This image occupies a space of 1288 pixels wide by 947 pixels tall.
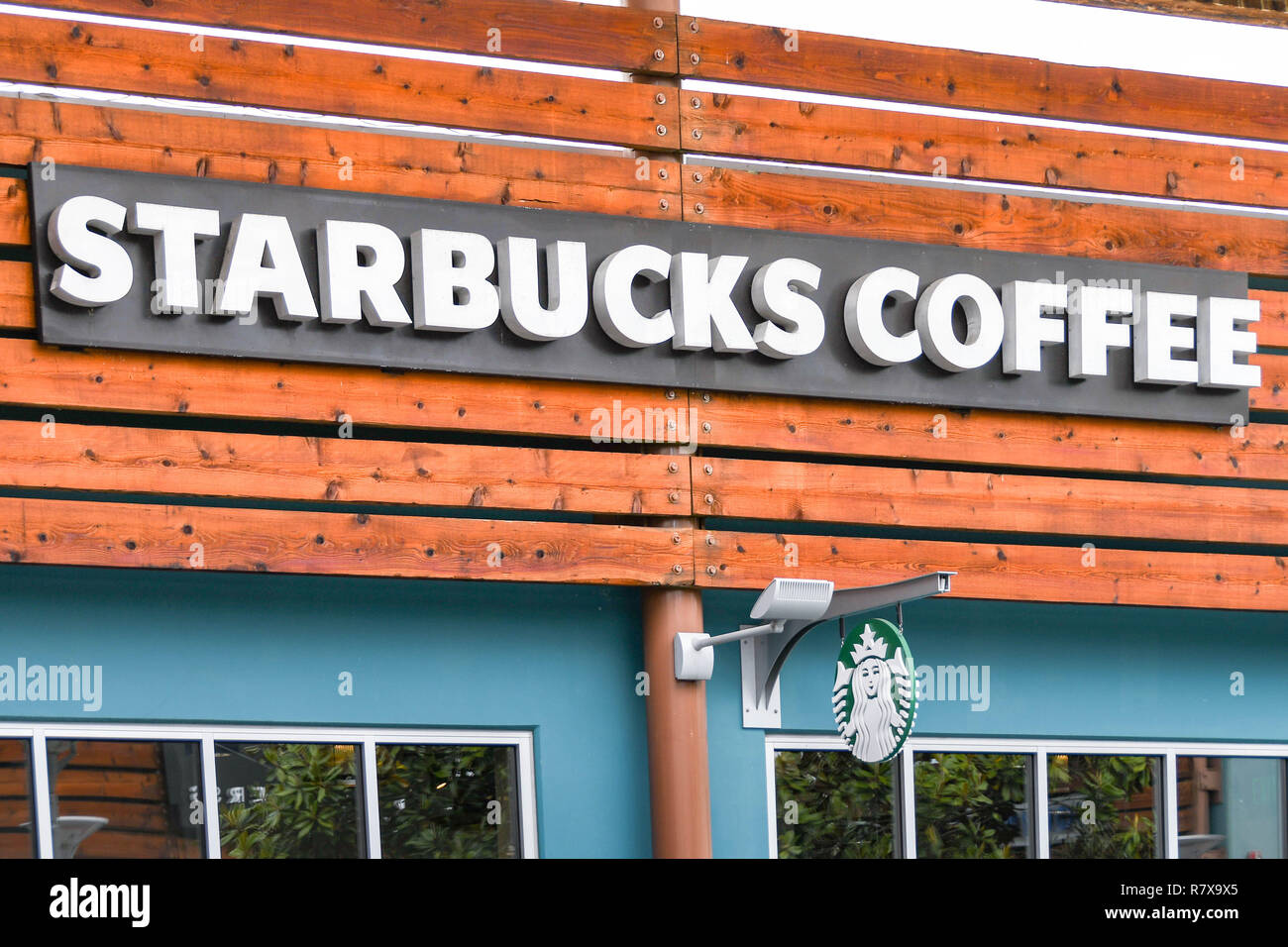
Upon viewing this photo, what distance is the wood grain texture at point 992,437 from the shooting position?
8.74 metres

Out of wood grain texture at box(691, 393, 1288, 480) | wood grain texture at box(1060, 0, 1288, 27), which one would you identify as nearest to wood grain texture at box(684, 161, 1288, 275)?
wood grain texture at box(691, 393, 1288, 480)

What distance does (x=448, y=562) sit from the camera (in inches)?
313

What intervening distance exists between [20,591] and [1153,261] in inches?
246

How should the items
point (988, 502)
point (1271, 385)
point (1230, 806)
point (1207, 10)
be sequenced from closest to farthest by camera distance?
1. point (988, 502)
2. point (1230, 806)
3. point (1271, 385)
4. point (1207, 10)

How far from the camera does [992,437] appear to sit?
9.26m

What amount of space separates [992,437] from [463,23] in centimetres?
349

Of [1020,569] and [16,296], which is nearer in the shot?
[16,296]

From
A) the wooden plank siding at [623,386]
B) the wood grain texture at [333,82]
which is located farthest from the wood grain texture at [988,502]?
the wood grain texture at [333,82]

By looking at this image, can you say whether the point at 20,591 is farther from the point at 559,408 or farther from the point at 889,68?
the point at 889,68

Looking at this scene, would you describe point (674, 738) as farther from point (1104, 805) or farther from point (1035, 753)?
point (1104, 805)

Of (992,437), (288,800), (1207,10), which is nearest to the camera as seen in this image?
(288,800)

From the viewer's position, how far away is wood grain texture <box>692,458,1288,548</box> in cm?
865

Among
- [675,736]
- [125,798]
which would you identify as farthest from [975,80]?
[125,798]
